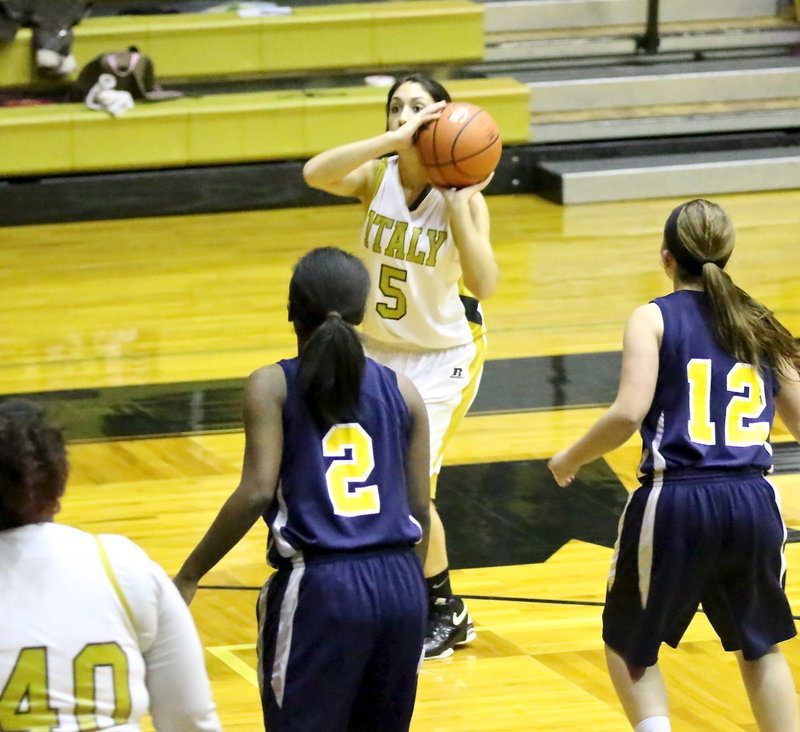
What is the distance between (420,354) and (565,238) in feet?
17.9

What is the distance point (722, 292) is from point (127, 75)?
7.81 m

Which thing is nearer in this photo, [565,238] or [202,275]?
[202,275]

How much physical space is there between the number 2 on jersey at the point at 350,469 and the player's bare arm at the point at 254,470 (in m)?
0.09

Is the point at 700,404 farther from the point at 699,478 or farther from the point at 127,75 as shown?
the point at 127,75

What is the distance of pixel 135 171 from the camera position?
10.6 metres

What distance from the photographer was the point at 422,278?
Result: 427cm

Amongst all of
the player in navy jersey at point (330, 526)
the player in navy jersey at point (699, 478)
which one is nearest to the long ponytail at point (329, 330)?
the player in navy jersey at point (330, 526)

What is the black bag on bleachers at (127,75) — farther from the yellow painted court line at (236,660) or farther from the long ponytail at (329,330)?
the long ponytail at (329,330)

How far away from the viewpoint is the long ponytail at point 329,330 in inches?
106

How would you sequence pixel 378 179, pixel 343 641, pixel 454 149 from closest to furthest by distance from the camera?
1. pixel 343 641
2. pixel 454 149
3. pixel 378 179

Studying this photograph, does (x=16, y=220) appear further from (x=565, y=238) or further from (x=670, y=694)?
(x=670, y=694)

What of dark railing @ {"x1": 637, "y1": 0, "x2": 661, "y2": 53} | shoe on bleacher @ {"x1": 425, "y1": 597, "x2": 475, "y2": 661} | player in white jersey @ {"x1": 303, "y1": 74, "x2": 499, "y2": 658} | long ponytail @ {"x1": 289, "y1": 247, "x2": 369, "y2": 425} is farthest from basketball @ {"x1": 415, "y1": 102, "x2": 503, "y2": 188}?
dark railing @ {"x1": 637, "y1": 0, "x2": 661, "y2": 53}

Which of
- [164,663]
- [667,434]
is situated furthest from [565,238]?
[164,663]

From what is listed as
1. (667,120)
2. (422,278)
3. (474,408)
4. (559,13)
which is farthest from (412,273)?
(559,13)
